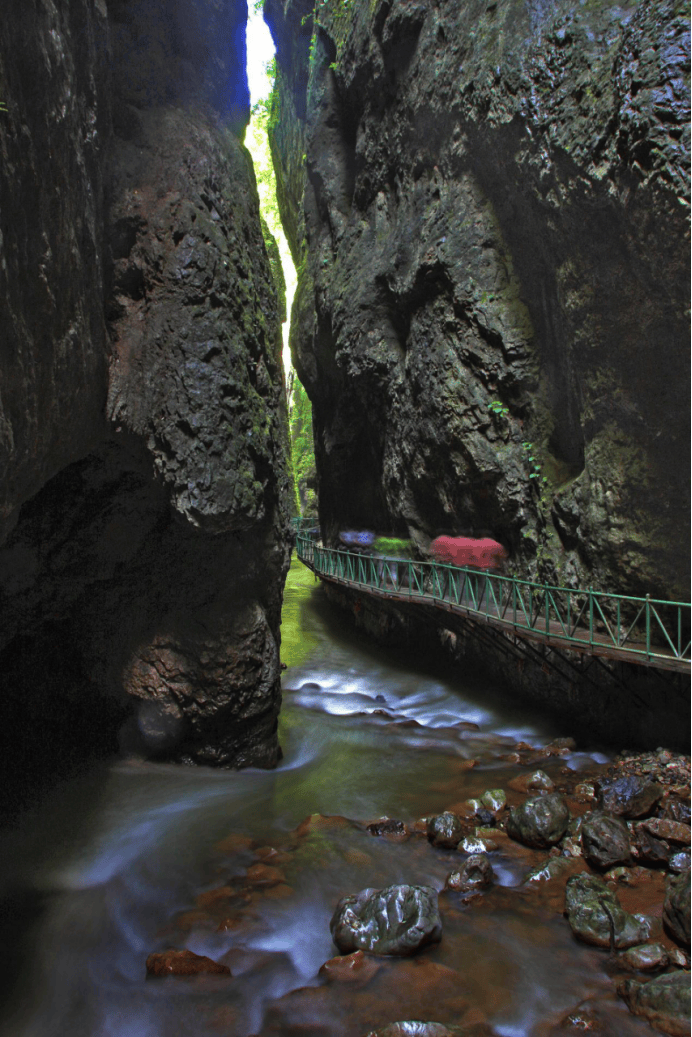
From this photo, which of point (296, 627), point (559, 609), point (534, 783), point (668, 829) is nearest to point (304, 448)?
point (296, 627)

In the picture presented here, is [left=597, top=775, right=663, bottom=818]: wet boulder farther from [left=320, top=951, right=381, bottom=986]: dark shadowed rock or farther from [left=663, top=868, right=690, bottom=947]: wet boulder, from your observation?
[left=320, top=951, right=381, bottom=986]: dark shadowed rock

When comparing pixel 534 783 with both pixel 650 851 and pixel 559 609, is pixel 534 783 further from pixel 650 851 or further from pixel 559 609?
pixel 559 609

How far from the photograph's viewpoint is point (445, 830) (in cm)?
645

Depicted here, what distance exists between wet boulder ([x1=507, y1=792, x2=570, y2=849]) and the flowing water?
7.5 inches

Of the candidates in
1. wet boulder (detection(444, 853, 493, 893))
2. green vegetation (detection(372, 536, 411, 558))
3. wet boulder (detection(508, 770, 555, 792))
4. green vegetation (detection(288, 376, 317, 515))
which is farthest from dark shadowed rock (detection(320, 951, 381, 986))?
green vegetation (detection(288, 376, 317, 515))

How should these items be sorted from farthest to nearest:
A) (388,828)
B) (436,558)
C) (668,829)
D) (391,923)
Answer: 1. (436,558)
2. (388,828)
3. (668,829)
4. (391,923)

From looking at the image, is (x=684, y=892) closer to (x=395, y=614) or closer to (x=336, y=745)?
(x=336, y=745)

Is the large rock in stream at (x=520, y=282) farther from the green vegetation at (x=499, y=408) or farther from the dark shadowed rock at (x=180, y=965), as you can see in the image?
the dark shadowed rock at (x=180, y=965)

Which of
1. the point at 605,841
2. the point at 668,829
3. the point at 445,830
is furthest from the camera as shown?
the point at 445,830

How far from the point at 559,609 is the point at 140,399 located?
686 centimetres

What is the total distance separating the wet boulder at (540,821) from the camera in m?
6.27

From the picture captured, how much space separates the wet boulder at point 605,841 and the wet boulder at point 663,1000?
5.10ft

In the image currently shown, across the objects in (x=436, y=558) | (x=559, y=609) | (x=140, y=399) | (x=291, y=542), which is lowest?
(x=559, y=609)

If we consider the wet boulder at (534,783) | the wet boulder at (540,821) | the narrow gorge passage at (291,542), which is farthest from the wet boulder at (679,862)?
the wet boulder at (534,783)
